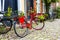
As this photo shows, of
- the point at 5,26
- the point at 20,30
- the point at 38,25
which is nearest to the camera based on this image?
the point at 20,30

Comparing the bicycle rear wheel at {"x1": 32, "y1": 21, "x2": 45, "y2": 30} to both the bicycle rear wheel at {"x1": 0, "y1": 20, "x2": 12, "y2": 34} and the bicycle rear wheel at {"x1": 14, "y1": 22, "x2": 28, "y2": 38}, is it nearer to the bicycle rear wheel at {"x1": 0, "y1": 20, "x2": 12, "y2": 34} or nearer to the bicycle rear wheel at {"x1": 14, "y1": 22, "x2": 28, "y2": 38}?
the bicycle rear wheel at {"x1": 14, "y1": 22, "x2": 28, "y2": 38}

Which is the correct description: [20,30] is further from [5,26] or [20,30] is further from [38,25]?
[38,25]

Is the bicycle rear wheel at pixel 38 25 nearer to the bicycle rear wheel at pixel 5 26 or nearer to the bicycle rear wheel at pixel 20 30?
the bicycle rear wheel at pixel 20 30

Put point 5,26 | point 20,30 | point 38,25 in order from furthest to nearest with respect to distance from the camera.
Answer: point 38,25, point 5,26, point 20,30

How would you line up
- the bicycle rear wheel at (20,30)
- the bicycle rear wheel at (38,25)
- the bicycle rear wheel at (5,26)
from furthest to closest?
the bicycle rear wheel at (38,25) < the bicycle rear wheel at (5,26) < the bicycle rear wheel at (20,30)

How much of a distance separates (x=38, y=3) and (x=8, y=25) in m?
8.04

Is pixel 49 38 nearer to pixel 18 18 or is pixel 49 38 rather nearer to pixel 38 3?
pixel 18 18

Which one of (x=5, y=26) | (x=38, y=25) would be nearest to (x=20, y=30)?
(x=5, y=26)

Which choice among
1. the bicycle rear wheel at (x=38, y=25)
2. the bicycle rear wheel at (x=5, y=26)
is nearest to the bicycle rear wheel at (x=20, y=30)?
the bicycle rear wheel at (x=5, y=26)

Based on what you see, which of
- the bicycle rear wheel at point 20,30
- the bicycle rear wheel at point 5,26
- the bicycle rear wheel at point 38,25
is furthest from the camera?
the bicycle rear wheel at point 38,25

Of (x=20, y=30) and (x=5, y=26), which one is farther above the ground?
(x=5, y=26)

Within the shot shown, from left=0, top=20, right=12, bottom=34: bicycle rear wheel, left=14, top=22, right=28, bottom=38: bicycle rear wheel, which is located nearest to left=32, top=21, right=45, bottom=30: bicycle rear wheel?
left=14, top=22, right=28, bottom=38: bicycle rear wheel

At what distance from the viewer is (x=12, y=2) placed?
493 inches

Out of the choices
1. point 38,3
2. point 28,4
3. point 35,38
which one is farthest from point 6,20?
point 38,3
